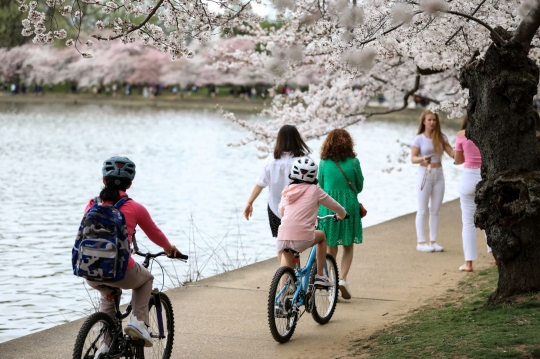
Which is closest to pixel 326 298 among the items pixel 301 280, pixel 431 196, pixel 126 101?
pixel 301 280

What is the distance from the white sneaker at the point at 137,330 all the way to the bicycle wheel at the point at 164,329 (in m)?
0.35

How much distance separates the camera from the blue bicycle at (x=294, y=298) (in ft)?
22.1

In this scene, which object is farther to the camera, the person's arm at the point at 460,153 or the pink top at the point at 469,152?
the person's arm at the point at 460,153

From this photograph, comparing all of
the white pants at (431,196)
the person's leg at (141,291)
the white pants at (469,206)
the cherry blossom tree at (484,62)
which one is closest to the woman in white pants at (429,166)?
the white pants at (431,196)

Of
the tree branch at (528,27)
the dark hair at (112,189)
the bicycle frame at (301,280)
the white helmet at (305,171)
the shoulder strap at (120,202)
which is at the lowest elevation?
the bicycle frame at (301,280)

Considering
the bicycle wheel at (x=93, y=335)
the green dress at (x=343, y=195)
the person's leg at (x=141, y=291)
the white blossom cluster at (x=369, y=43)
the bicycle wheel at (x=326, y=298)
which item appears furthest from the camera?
the green dress at (x=343, y=195)

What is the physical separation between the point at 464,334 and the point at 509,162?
1.52 m

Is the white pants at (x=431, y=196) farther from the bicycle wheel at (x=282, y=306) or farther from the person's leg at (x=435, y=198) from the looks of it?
the bicycle wheel at (x=282, y=306)

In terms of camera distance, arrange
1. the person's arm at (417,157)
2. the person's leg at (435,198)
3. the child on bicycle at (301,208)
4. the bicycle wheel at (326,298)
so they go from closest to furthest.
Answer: the child on bicycle at (301,208), the bicycle wheel at (326,298), the person's arm at (417,157), the person's leg at (435,198)

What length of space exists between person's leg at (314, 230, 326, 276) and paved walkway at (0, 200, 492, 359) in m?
0.49

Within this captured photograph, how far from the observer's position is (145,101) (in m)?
69.4

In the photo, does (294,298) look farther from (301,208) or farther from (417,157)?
(417,157)

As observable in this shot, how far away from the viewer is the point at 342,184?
8.69 metres

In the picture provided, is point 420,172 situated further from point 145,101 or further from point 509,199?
point 145,101
